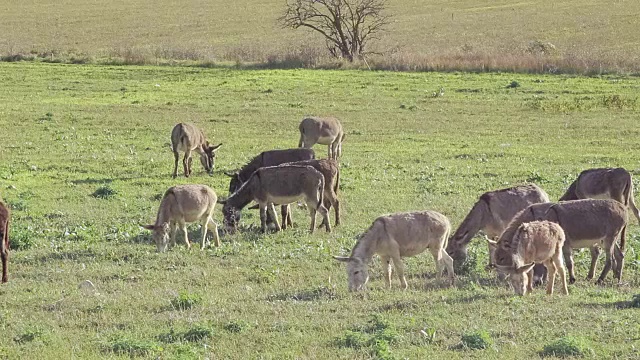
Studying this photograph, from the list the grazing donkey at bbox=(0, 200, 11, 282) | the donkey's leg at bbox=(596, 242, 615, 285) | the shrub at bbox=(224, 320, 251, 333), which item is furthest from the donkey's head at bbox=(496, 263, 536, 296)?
the grazing donkey at bbox=(0, 200, 11, 282)

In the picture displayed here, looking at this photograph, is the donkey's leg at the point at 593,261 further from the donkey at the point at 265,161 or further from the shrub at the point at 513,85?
the shrub at the point at 513,85

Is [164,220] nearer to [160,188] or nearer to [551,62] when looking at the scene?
[160,188]

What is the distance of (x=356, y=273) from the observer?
13352 millimetres

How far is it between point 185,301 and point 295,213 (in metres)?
7.74

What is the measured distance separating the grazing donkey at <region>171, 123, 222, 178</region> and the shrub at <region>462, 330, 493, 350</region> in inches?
570

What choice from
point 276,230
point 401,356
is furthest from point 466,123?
point 401,356

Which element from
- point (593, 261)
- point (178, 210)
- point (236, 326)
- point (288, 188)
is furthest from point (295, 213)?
point (236, 326)

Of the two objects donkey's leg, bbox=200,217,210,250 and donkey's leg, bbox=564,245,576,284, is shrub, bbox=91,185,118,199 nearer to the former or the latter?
donkey's leg, bbox=200,217,210,250

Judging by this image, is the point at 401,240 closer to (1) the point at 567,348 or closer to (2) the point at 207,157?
(1) the point at 567,348

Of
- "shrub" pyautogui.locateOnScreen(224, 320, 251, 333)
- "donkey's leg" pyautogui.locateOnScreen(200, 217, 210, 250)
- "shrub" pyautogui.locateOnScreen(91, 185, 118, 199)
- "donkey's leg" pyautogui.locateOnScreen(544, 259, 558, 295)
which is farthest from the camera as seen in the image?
"shrub" pyautogui.locateOnScreen(91, 185, 118, 199)

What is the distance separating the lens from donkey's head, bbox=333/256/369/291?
13.3 m

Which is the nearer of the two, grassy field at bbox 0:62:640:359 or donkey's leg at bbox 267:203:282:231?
grassy field at bbox 0:62:640:359

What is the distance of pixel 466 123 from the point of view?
33.4 metres

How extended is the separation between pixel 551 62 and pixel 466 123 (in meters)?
16.8
